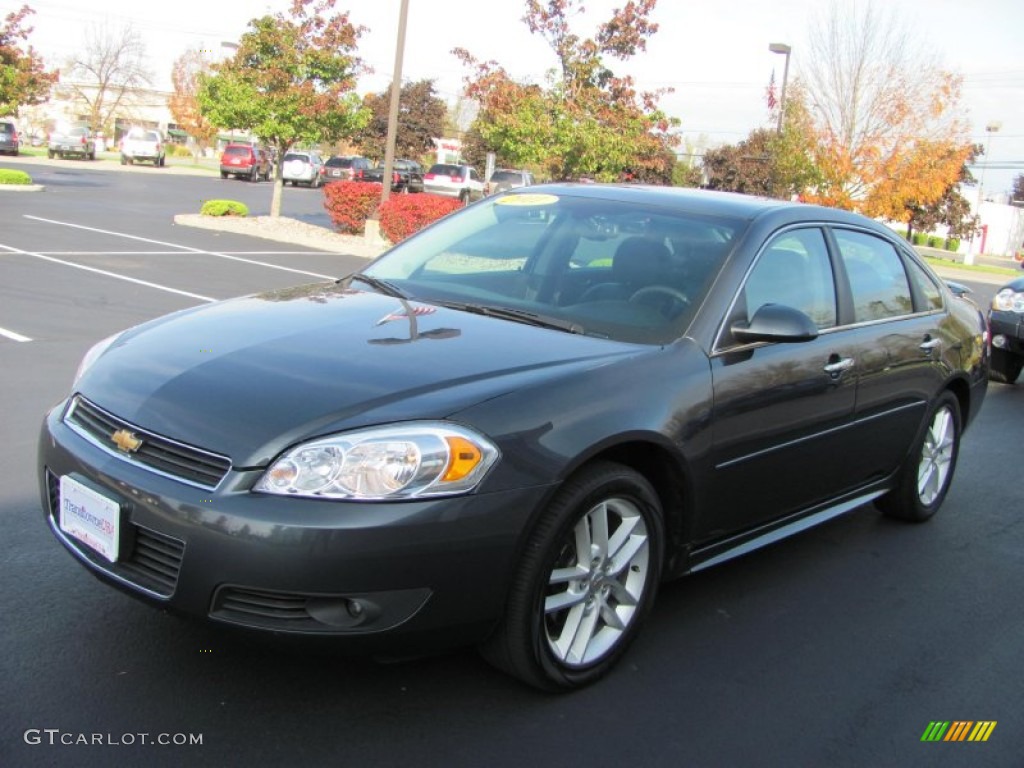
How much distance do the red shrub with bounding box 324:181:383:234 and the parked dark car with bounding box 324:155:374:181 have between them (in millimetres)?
24807

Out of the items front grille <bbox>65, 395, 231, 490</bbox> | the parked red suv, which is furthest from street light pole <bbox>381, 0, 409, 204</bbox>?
the parked red suv

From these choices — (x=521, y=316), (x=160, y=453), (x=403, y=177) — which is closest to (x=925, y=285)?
(x=521, y=316)

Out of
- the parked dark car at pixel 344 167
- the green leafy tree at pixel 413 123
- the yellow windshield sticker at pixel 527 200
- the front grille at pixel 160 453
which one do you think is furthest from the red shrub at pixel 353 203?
the green leafy tree at pixel 413 123

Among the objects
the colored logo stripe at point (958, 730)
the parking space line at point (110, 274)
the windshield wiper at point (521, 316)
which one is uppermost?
the windshield wiper at point (521, 316)

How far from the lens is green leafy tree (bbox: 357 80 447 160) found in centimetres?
5856

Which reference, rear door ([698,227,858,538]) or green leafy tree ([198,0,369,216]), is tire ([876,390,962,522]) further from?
green leafy tree ([198,0,369,216])

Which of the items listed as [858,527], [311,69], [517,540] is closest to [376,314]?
[517,540]

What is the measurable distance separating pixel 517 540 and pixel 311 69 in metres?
22.3

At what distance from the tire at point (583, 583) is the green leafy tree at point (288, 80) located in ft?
69.3

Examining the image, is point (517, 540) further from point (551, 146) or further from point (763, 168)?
point (763, 168)

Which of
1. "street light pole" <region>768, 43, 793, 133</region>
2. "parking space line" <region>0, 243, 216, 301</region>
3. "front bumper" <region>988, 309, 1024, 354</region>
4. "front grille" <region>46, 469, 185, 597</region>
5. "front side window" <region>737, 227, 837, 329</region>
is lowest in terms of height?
"parking space line" <region>0, 243, 216, 301</region>

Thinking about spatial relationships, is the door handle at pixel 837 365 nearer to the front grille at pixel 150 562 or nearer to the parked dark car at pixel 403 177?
the front grille at pixel 150 562

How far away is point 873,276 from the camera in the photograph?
483 centimetres

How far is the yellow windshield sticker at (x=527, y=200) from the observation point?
4.64 m
